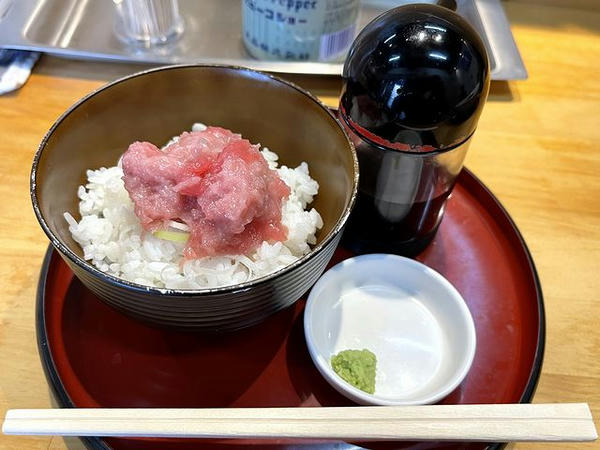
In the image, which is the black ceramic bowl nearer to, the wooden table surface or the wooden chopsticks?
the wooden chopsticks

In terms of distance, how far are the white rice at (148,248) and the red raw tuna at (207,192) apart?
0.03m

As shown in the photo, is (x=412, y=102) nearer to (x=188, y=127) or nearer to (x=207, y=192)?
(x=207, y=192)

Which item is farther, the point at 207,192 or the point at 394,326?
the point at 394,326

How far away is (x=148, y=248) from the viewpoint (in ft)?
3.53

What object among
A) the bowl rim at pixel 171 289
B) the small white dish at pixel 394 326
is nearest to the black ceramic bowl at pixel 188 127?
the bowl rim at pixel 171 289

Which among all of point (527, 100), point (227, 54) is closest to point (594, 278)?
point (527, 100)

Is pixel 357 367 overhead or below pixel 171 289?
below

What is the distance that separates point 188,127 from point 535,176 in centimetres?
98

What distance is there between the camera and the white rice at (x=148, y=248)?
104 cm

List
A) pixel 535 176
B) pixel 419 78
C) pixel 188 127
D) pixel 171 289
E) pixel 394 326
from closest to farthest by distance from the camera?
pixel 171 289, pixel 419 78, pixel 394 326, pixel 188 127, pixel 535 176

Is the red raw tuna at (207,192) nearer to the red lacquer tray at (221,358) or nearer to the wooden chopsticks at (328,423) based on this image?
the red lacquer tray at (221,358)

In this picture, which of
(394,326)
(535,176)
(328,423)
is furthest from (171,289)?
(535,176)

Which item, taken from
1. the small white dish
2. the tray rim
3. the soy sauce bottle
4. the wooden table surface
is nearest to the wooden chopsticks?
the small white dish

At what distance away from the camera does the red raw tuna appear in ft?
3.27
